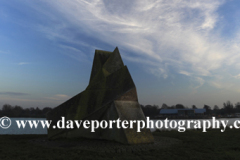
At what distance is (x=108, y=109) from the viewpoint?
Result: 12.7m

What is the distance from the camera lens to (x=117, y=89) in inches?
517

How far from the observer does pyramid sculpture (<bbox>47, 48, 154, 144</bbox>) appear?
11.9m

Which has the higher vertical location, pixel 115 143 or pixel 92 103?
pixel 92 103

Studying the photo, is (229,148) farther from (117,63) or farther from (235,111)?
(235,111)

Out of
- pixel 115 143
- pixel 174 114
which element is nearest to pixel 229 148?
pixel 115 143

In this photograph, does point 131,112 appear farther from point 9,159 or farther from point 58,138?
point 9,159

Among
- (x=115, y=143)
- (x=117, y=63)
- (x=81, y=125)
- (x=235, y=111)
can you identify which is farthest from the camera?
(x=235, y=111)

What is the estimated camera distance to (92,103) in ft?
44.5

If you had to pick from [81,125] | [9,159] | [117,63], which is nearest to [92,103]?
[81,125]

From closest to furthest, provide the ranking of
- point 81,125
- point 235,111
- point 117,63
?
1. point 81,125
2. point 117,63
3. point 235,111

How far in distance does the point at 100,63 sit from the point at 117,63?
168cm

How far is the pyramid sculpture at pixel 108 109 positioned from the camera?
38.9 feet

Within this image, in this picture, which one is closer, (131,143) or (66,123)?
(131,143)

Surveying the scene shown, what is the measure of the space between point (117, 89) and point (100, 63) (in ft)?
16.5
